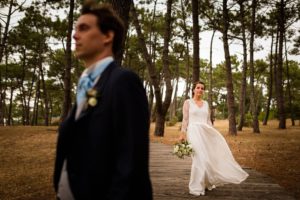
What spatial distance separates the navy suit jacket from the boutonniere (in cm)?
4

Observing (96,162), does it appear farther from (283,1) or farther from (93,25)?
(283,1)

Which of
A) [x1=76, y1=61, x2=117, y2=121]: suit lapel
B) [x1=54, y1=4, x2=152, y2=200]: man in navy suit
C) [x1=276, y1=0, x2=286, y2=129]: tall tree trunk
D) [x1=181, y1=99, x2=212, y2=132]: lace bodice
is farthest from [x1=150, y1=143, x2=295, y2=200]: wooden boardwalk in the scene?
[x1=276, y1=0, x2=286, y2=129]: tall tree trunk

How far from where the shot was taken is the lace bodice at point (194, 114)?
7.18 m

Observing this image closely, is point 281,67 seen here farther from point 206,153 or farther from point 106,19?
point 106,19

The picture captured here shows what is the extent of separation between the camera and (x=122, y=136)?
1926 mm

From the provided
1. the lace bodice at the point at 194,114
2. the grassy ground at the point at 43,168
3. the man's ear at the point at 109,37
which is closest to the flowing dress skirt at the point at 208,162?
the lace bodice at the point at 194,114

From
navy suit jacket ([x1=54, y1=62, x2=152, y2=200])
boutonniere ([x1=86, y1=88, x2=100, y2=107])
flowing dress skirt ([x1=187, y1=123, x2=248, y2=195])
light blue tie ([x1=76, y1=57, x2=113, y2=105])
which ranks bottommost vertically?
flowing dress skirt ([x1=187, y1=123, x2=248, y2=195])

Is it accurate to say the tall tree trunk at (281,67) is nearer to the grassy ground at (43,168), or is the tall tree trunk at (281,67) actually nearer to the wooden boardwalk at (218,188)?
the grassy ground at (43,168)

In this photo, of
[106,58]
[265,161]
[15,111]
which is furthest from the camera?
[15,111]

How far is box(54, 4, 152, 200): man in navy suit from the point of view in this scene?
190cm

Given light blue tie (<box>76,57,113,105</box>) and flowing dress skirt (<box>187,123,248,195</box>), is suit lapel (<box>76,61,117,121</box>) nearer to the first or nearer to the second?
light blue tie (<box>76,57,113,105</box>)

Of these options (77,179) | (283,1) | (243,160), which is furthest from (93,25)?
(283,1)

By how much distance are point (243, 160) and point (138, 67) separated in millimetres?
35376

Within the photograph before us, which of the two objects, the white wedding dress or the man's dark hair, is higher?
the man's dark hair
